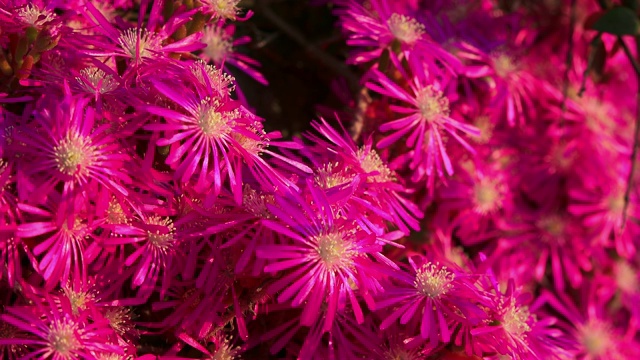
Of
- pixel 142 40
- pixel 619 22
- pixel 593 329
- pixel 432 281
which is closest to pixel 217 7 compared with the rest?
pixel 142 40

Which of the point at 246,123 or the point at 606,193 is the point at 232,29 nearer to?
the point at 246,123

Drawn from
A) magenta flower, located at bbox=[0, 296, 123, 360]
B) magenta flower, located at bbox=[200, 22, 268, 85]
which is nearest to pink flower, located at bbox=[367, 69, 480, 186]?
magenta flower, located at bbox=[200, 22, 268, 85]

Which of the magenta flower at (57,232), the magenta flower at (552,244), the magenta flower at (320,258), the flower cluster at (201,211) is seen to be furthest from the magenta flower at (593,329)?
the magenta flower at (57,232)

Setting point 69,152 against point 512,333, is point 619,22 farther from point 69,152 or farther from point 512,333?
point 69,152

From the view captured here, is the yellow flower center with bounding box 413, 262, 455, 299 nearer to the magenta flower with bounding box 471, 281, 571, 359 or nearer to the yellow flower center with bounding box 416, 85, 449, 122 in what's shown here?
the magenta flower with bounding box 471, 281, 571, 359

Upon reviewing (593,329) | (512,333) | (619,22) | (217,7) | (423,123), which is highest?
(217,7)

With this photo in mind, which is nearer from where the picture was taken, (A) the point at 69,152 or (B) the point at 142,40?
(A) the point at 69,152

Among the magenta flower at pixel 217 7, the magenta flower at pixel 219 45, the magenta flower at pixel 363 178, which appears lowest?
the magenta flower at pixel 363 178

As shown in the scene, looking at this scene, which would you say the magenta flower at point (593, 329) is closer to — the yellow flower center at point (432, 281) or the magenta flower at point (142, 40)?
the yellow flower center at point (432, 281)

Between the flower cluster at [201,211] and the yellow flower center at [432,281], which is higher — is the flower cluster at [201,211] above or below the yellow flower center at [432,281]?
above
